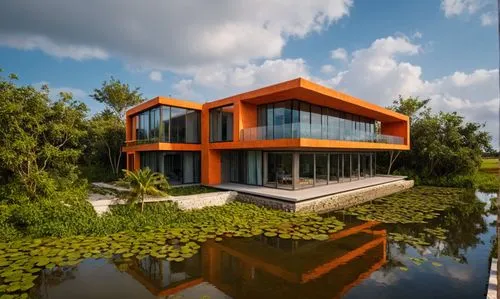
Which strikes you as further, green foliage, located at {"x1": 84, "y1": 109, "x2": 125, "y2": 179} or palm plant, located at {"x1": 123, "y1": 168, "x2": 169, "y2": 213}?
green foliage, located at {"x1": 84, "y1": 109, "x2": 125, "y2": 179}

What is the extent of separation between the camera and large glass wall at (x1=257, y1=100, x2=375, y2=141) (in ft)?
50.6

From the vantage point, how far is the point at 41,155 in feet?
40.1

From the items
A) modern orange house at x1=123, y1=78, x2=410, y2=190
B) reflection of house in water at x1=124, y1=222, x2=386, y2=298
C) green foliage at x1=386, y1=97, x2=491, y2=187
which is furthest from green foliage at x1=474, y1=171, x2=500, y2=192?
reflection of house in water at x1=124, y1=222, x2=386, y2=298

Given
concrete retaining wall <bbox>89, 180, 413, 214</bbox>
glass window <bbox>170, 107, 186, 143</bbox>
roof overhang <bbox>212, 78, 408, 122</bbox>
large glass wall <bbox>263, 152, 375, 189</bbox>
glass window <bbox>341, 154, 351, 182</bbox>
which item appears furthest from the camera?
glass window <bbox>341, 154, 351, 182</bbox>

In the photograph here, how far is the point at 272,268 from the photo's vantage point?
8211mm

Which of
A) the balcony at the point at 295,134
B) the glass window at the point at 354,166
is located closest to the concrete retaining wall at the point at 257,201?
the balcony at the point at 295,134

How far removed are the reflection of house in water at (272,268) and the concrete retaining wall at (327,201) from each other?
394cm

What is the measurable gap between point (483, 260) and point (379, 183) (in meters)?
13.3

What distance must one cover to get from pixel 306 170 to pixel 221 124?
674cm

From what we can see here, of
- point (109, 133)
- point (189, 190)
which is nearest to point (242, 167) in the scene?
point (189, 190)

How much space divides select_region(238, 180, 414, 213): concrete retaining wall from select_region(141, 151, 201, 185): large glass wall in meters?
5.71

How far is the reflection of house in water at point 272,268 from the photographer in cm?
696

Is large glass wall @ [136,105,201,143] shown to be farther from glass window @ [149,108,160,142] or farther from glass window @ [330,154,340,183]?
glass window @ [330,154,340,183]

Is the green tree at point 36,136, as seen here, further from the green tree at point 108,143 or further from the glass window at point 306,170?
the green tree at point 108,143
